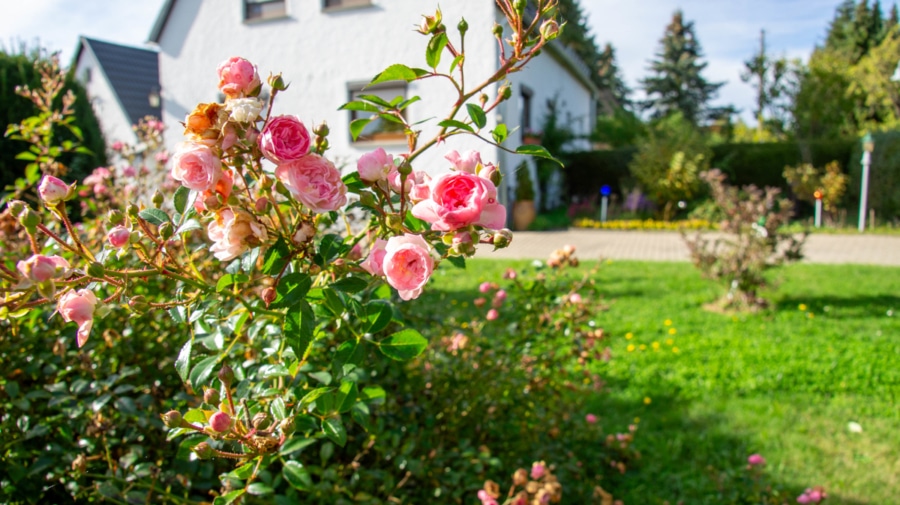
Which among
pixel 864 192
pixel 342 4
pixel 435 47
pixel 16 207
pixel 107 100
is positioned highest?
pixel 342 4

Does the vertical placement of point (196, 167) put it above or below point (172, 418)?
above

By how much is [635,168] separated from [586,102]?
19.9 ft

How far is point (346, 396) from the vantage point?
103 cm

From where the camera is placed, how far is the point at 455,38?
329 inches

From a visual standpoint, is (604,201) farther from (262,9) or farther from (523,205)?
(262,9)

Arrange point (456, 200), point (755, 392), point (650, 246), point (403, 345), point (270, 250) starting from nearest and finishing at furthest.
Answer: point (456, 200) → point (270, 250) → point (403, 345) → point (755, 392) → point (650, 246)

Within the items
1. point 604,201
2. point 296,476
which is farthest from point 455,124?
point 604,201

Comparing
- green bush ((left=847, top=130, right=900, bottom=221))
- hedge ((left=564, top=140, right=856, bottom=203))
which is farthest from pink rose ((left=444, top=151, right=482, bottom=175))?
green bush ((left=847, top=130, right=900, bottom=221))

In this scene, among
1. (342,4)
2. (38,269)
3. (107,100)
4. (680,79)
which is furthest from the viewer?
(680,79)

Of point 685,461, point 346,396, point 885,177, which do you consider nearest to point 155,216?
point 346,396

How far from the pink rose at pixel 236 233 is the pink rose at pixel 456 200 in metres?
0.22

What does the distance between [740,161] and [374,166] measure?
47.7ft

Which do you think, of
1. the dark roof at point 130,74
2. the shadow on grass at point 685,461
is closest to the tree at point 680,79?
the dark roof at point 130,74

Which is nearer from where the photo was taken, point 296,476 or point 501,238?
point 501,238
